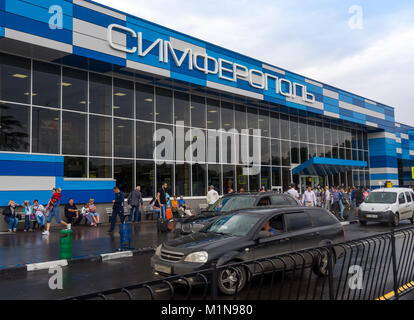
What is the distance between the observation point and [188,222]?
36.5 feet

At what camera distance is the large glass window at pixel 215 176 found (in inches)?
984

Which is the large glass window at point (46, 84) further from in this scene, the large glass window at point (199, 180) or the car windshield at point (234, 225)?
the car windshield at point (234, 225)

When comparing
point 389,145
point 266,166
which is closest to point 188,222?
point 266,166

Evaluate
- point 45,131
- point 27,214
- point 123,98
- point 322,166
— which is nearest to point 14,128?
point 45,131

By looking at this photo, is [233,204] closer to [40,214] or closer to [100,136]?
[40,214]

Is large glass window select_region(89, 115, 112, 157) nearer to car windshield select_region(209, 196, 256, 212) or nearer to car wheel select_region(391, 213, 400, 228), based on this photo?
car windshield select_region(209, 196, 256, 212)

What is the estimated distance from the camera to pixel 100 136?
19781 mm

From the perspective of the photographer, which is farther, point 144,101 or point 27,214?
point 144,101

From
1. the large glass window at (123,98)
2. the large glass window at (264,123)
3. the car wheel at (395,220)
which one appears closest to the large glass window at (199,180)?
the large glass window at (123,98)

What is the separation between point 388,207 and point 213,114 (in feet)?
40.5

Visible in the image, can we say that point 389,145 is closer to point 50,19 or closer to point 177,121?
point 177,121

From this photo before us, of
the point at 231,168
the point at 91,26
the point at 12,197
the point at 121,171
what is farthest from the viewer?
the point at 231,168

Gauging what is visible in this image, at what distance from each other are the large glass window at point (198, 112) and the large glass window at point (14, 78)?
9976 mm

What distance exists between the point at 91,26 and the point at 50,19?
1856 mm
